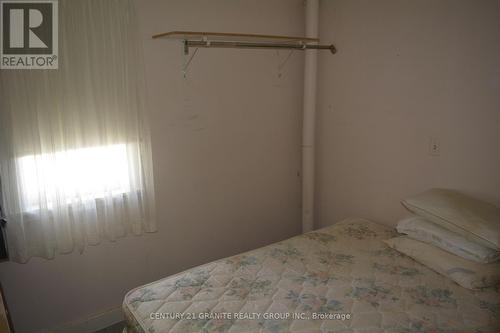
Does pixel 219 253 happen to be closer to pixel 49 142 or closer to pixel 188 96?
pixel 188 96

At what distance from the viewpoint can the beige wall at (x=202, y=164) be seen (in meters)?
2.21

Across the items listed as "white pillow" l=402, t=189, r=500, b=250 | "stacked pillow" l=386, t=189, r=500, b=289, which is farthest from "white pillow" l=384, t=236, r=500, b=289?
"white pillow" l=402, t=189, r=500, b=250

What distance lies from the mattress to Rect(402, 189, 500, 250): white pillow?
249mm

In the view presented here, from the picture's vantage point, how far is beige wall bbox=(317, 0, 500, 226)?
75.6 inches

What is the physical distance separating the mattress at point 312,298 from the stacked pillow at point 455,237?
55 millimetres

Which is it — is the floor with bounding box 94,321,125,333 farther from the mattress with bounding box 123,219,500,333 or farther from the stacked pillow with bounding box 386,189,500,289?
the stacked pillow with bounding box 386,189,500,289

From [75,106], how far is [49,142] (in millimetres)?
234

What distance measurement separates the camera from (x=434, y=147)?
7.09ft

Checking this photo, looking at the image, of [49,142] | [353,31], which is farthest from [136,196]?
[353,31]

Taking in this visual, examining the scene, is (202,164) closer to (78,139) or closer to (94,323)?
(78,139)

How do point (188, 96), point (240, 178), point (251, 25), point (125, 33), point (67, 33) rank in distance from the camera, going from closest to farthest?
point (67, 33), point (125, 33), point (188, 96), point (251, 25), point (240, 178)

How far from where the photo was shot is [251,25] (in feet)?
8.56

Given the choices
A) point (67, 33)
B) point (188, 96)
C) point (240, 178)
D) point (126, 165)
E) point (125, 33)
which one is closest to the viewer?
point (67, 33)

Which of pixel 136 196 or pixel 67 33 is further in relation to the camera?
pixel 136 196
